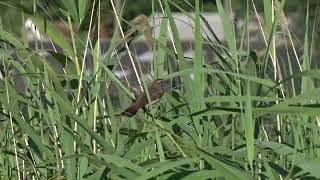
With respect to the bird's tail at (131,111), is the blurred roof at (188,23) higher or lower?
higher

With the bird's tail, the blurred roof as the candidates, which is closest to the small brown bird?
the bird's tail

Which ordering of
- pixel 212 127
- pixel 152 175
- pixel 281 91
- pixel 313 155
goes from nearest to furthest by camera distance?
pixel 152 175
pixel 313 155
pixel 212 127
pixel 281 91

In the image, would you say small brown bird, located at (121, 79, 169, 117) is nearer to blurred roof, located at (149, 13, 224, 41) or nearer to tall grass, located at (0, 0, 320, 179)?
tall grass, located at (0, 0, 320, 179)

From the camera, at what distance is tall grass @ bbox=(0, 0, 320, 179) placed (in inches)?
77.8

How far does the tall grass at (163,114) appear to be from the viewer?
6.48ft

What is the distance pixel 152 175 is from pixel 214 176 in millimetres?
143

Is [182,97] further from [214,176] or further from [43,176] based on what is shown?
[214,176]

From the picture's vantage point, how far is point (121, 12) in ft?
8.13

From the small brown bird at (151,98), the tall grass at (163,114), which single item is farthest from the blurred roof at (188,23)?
the small brown bird at (151,98)

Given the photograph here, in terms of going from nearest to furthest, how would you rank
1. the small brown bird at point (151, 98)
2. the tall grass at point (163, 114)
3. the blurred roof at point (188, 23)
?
the tall grass at point (163, 114)
the small brown bird at point (151, 98)
the blurred roof at point (188, 23)

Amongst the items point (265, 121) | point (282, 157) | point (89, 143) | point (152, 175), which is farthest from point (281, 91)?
point (152, 175)

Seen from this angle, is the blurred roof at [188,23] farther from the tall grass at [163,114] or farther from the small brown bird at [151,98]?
the small brown bird at [151,98]

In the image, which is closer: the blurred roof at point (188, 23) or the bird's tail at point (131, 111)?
the bird's tail at point (131, 111)

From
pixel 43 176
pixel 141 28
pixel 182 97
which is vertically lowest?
pixel 43 176
